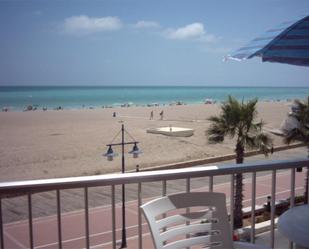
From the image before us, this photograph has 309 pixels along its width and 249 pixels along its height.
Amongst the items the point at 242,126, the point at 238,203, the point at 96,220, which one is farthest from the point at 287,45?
the point at 96,220

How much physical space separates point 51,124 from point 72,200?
76.1 ft

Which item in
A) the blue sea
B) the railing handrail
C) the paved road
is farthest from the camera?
the blue sea

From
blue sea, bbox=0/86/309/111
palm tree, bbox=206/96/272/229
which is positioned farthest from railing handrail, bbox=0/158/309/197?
blue sea, bbox=0/86/309/111

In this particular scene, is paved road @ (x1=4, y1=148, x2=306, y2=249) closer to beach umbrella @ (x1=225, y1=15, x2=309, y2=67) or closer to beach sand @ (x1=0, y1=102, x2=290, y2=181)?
beach sand @ (x1=0, y1=102, x2=290, y2=181)

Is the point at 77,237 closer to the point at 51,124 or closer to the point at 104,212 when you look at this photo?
the point at 104,212

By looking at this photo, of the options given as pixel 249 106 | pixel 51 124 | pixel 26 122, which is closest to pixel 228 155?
pixel 249 106

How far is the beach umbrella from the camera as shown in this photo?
2.26 metres

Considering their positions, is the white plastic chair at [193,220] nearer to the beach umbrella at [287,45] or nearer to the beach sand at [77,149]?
the beach umbrella at [287,45]

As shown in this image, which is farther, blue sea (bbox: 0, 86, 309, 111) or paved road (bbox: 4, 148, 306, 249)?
blue sea (bbox: 0, 86, 309, 111)

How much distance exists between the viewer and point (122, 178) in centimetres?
231

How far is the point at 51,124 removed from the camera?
36031 millimetres

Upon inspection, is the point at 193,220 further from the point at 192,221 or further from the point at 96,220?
the point at 96,220

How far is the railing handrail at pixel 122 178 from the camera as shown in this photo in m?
2.11

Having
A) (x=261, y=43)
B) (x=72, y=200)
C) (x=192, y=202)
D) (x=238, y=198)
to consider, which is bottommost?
(x=72, y=200)
